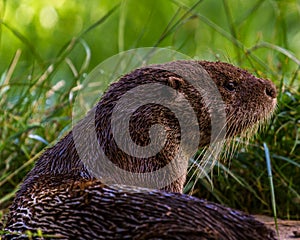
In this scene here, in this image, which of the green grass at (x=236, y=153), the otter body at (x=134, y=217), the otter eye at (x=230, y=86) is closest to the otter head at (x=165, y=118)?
the otter eye at (x=230, y=86)

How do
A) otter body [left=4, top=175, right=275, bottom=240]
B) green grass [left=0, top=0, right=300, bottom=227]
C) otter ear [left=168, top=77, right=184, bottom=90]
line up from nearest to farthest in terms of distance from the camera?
otter body [left=4, top=175, right=275, bottom=240], otter ear [left=168, top=77, right=184, bottom=90], green grass [left=0, top=0, right=300, bottom=227]

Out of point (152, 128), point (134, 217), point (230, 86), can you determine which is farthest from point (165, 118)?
point (134, 217)

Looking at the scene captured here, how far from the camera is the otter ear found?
11.3 ft

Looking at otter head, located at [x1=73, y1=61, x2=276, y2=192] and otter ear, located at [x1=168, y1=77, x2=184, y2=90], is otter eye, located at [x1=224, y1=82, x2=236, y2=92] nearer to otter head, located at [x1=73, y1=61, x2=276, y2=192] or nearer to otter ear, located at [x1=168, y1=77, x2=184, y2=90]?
otter head, located at [x1=73, y1=61, x2=276, y2=192]

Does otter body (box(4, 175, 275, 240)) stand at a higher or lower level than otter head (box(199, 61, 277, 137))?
lower

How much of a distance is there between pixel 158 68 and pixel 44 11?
5.60 metres

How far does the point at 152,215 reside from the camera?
2.72 metres

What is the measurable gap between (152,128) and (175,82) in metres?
0.24

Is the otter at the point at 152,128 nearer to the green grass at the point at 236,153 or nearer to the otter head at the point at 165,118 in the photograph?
the otter head at the point at 165,118

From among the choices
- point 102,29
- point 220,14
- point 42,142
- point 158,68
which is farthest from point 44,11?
point 158,68

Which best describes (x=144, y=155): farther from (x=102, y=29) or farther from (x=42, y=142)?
(x=102, y=29)

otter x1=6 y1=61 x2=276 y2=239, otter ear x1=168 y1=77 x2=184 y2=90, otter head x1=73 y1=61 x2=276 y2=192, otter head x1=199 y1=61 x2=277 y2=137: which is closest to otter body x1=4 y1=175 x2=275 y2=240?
otter x1=6 y1=61 x2=276 y2=239

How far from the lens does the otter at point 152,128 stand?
3197 mm

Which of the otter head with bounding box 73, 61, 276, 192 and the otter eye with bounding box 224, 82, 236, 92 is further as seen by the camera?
the otter eye with bounding box 224, 82, 236, 92
